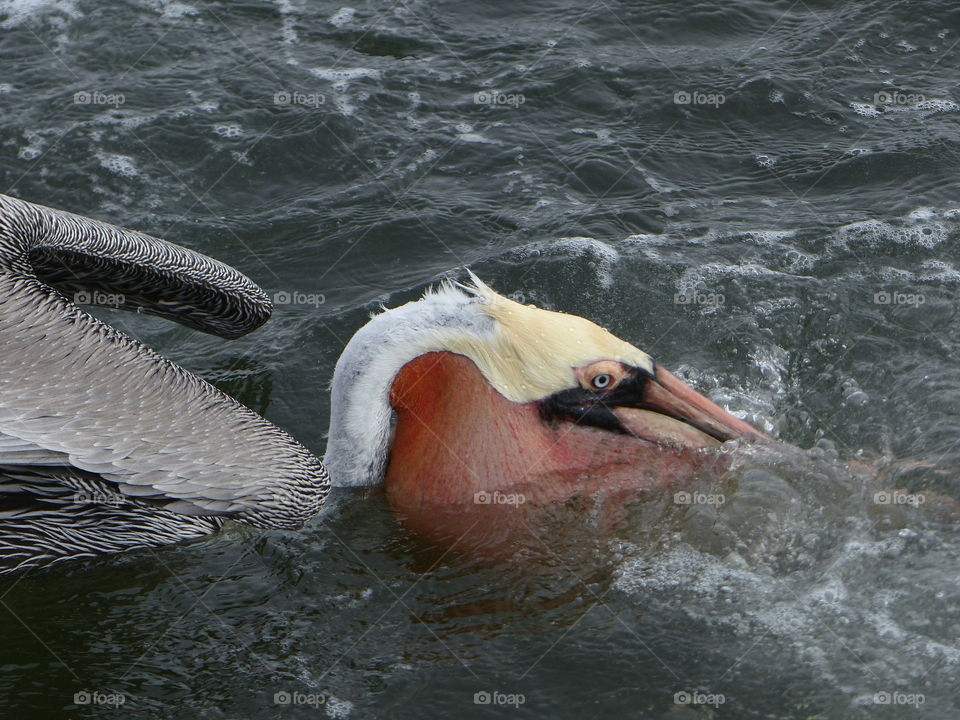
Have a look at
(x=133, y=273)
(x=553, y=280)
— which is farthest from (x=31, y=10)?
(x=553, y=280)

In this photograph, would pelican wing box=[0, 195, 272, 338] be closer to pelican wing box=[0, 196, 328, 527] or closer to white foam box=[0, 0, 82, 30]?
pelican wing box=[0, 196, 328, 527]

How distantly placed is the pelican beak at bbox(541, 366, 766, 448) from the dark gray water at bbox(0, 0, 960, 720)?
0.25 m

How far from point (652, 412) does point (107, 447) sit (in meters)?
2.61

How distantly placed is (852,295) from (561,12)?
13.5 ft

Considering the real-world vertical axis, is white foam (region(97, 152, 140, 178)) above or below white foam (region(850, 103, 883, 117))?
below

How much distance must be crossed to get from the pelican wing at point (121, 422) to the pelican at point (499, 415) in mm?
447

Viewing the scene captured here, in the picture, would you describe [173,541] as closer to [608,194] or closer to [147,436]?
[147,436]

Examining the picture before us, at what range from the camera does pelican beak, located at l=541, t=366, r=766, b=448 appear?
20.2 feet

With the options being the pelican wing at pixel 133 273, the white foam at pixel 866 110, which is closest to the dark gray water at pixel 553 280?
the white foam at pixel 866 110

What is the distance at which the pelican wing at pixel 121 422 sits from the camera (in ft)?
16.9

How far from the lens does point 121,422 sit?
5363mm

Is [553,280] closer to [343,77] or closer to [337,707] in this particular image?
[343,77]

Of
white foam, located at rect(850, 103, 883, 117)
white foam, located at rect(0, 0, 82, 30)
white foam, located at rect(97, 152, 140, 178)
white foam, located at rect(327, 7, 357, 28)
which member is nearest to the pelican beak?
white foam, located at rect(850, 103, 883, 117)

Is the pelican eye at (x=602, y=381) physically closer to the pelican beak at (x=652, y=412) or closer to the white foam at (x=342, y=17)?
the pelican beak at (x=652, y=412)
